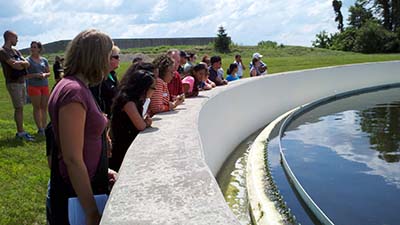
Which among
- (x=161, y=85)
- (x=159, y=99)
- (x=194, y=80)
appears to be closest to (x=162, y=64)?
(x=161, y=85)

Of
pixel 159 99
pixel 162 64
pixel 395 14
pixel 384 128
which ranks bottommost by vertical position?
pixel 384 128

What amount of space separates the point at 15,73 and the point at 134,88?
3827 millimetres

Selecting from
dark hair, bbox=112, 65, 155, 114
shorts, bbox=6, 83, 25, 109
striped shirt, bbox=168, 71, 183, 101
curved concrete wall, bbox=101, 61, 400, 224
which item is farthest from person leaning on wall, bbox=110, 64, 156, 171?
shorts, bbox=6, 83, 25, 109

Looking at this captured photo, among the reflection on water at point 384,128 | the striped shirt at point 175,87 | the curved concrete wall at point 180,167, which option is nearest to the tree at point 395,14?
the reflection on water at point 384,128

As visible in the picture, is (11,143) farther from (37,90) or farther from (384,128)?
(384,128)

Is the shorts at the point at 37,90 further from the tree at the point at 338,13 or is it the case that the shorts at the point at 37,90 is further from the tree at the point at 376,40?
the tree at the point at 338,13

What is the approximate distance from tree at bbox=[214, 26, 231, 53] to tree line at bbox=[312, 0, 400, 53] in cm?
1753

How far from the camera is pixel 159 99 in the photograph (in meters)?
5.52

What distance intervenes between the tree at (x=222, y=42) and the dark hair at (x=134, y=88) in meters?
40.3

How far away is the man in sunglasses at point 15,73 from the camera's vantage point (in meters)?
7.20

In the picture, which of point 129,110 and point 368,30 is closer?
point 129,110

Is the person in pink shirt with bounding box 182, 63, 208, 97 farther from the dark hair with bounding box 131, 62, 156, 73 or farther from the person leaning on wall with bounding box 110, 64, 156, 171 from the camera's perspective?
the person leaning on wall with bounding box 110, 64, 156, 171

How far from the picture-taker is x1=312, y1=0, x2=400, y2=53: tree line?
50.9 meters

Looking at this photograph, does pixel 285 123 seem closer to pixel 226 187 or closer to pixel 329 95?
pixel 226 187
